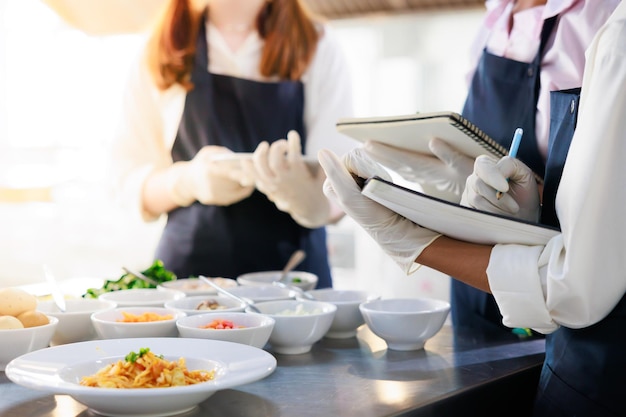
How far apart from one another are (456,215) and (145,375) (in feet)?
1.93

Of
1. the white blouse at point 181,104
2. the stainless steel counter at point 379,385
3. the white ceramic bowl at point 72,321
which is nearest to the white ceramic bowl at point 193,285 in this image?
the white ceramic bowl at point 72,321

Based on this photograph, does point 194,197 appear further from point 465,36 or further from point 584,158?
point 465,36

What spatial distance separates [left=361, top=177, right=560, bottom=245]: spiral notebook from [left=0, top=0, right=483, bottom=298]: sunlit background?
3.31m

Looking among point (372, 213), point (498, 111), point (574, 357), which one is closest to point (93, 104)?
point (498, 111)

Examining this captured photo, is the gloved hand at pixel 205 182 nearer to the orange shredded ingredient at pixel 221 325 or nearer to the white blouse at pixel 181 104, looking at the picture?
the white blouse at pixel 181 104

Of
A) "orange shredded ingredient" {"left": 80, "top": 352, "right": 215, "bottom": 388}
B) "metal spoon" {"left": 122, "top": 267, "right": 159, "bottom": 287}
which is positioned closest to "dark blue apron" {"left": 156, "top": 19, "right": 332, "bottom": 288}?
"metal spoon" {"left": 122, "top": 267, "right": 159, "bottom": 287}

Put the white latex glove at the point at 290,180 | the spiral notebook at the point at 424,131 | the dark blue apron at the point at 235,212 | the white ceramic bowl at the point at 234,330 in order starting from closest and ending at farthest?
the white ceramic bowl at the point at 234,330
the spiral notebook at the point at 424,131
the white latex glove at the point at 290,180
the dark blue apron at the point at 235,212

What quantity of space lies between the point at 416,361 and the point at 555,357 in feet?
0.94

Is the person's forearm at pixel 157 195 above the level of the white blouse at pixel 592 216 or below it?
below

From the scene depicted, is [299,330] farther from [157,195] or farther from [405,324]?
[157,195]

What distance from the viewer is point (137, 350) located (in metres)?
1.30

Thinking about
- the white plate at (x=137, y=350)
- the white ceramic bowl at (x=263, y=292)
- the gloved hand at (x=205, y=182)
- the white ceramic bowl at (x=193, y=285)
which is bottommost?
the white ceramic bowl at (x=193, y=285)

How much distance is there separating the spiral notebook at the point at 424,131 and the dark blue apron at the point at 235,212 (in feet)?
3.82

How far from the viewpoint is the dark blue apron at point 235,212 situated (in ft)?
9.39
